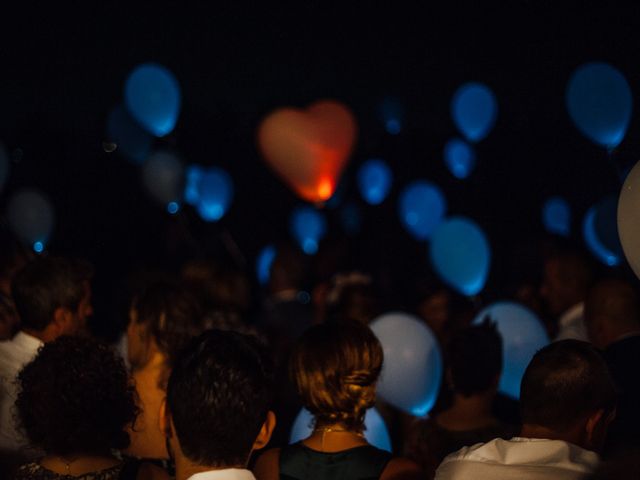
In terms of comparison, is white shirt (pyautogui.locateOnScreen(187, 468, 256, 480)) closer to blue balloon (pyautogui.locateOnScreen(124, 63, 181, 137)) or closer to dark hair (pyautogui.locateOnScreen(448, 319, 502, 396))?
dark hair (pyautogui.locateOnScreen(448, 319, 502, 396))

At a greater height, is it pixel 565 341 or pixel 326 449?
pixel 565 341

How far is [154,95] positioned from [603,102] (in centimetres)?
325

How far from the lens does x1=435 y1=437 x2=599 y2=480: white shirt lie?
2160mm

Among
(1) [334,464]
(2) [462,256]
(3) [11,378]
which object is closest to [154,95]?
(2) [462,256]

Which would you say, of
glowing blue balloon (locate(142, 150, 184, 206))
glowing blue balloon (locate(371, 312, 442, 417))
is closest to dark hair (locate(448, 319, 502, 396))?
glowing blue balloon (locate(371, 312, 442, 417))

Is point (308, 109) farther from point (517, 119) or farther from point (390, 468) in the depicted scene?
point (517, 119)

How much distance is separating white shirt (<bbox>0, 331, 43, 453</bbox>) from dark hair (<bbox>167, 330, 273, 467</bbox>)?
1.00 m

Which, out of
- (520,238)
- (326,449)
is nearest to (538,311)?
(326,449)

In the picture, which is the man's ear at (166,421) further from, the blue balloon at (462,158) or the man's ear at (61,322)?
the blue balloon at (462,158)

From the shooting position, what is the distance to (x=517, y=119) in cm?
1290

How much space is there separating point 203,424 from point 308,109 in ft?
15.2

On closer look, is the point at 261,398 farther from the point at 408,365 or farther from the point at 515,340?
the point at 515,340

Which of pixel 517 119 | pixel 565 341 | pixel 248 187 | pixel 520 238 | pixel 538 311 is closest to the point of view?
pixel 565 341

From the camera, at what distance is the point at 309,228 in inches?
536
